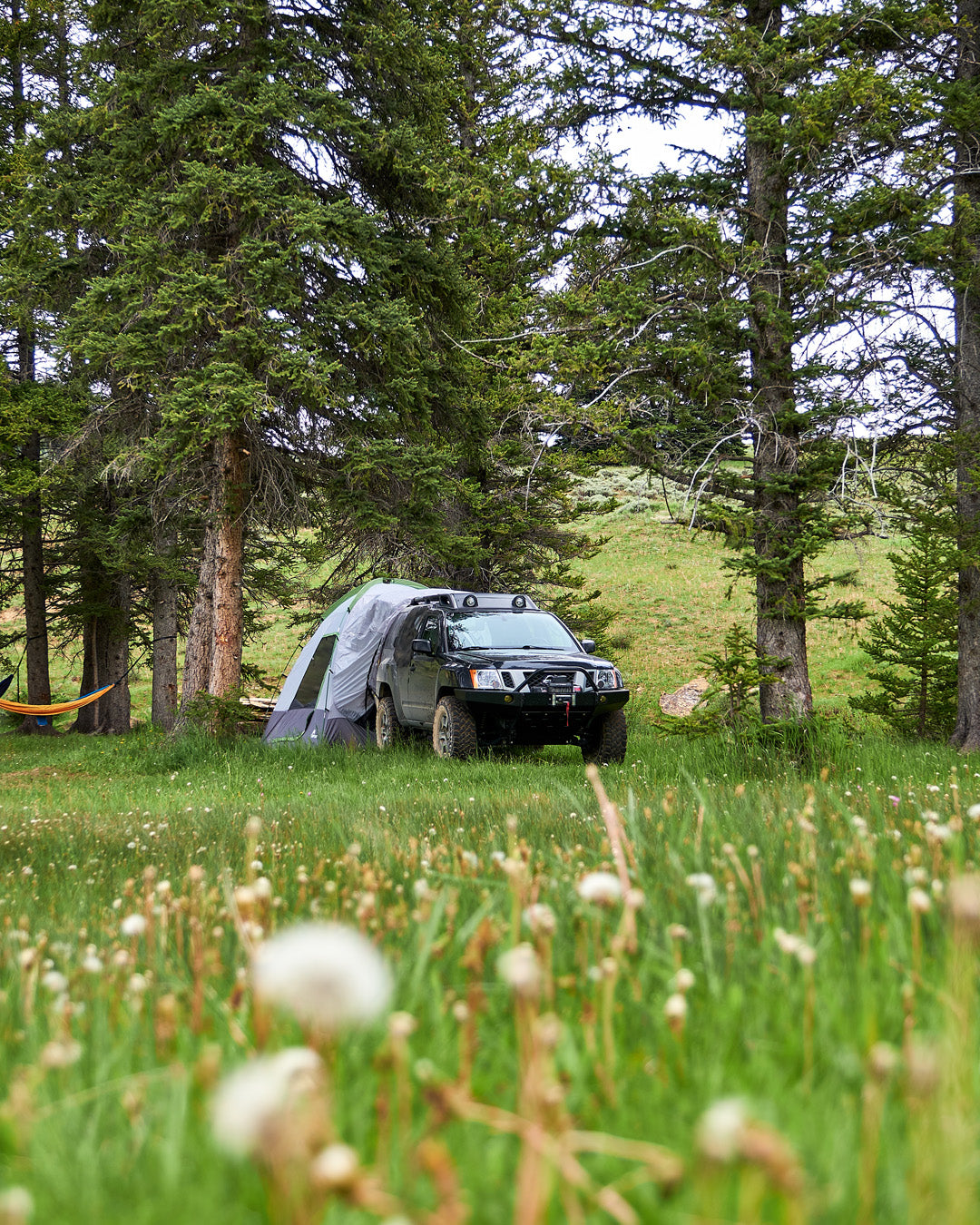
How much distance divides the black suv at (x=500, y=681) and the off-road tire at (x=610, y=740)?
0.04 feet

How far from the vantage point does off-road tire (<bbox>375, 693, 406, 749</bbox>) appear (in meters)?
13.9

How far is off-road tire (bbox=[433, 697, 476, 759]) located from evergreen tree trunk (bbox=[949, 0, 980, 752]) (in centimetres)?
658

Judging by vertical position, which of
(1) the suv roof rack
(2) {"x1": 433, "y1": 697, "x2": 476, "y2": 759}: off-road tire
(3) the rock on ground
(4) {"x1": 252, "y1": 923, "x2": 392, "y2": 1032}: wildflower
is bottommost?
(3) the rock on ground

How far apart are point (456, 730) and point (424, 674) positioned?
143 cm

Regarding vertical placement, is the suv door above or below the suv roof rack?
below

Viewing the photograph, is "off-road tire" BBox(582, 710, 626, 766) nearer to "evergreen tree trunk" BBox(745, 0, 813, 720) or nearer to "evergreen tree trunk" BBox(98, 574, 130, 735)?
"evergreen tree trunk" BBox(745, 0, 813, 720)

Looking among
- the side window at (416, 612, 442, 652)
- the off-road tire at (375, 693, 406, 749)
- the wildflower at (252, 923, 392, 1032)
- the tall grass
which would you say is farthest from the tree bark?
the wildflower at (252, 923, 392, 1032)

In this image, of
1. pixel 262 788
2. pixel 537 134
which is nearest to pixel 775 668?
pixel 262 788

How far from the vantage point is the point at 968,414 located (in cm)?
1191

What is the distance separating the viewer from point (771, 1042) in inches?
57.8

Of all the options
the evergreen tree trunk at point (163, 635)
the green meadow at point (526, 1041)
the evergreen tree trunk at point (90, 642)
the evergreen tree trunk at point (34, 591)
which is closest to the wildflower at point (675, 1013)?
the green meadow at point (526, 1041)

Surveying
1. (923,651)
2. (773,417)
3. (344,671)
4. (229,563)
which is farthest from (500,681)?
(923,651)

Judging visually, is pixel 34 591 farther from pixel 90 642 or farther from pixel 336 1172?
pixel 336 1172

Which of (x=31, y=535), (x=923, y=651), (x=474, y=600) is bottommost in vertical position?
(x=923, y=651)
